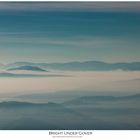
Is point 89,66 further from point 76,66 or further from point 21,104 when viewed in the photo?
point 21,104

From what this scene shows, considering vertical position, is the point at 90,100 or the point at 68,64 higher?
the point at 68,64

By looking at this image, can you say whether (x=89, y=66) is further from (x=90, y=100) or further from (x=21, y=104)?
(x=21, y=104)

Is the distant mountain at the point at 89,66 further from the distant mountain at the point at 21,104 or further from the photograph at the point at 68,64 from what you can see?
A: the distant mountain at the point at 21,104

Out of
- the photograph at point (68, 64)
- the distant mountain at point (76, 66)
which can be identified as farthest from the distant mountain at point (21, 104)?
the distant mountain at point (76, 66)

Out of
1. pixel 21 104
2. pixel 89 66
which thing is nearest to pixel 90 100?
pixel 89 66

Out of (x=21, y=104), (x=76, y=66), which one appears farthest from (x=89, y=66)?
(x=21, y=104)

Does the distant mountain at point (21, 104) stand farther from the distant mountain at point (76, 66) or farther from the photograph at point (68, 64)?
the distant mountain at point (76, 66)

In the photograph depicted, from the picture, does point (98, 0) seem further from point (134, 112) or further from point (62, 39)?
point (134, 112)

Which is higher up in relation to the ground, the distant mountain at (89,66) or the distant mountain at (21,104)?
the distant mountain at (89,66)

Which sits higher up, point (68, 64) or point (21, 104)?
point (68, 64)

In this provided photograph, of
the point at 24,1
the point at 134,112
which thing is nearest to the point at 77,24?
the point at 24,1

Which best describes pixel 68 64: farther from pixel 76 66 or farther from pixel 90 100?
pixel 90 100
